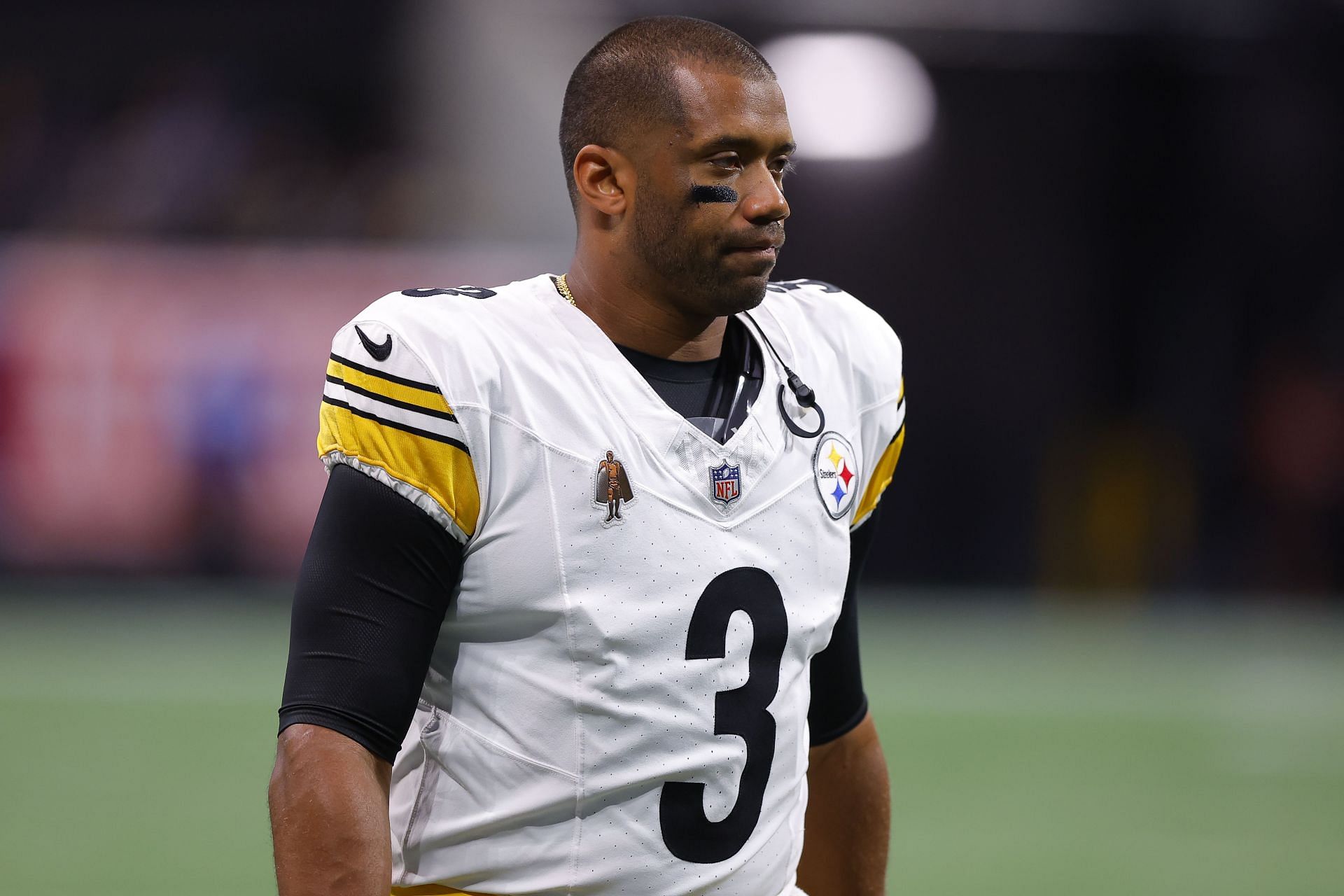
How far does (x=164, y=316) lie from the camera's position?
7559 millimetres

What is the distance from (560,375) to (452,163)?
22.4ft

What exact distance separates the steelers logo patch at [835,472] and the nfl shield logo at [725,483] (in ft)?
0.41

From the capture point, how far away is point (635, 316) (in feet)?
6.19

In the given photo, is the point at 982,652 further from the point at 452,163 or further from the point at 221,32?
the point at 221,32

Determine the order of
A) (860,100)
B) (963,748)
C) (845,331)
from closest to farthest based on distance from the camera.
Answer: (845,331), (963,748), (860,100)

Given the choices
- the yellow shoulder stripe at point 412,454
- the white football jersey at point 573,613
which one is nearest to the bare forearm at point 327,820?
the white football jersey at point 573,613

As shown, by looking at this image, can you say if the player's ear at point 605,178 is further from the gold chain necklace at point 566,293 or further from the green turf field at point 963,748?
the green turf field at point 963,748

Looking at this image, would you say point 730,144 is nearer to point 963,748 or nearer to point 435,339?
point 435,339

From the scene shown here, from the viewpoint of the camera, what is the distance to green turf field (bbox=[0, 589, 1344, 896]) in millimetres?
4500

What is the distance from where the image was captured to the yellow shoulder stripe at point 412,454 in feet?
5.35

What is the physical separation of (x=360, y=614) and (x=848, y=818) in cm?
82

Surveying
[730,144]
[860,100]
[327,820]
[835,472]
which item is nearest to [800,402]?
[835,472]

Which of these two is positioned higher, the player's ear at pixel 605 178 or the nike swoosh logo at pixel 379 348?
the player's ear at pixel 605 178

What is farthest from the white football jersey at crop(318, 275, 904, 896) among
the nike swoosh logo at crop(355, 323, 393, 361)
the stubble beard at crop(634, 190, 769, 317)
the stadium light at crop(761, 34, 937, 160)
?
the stadium light at crop(761, 34, 937, 160)
